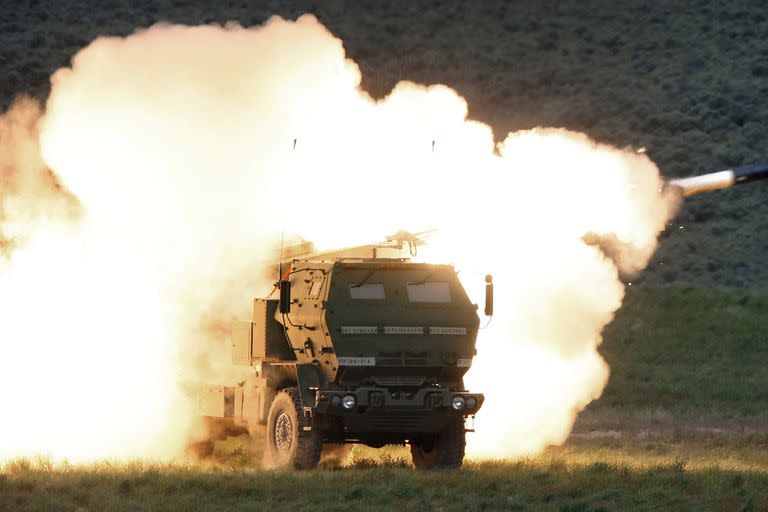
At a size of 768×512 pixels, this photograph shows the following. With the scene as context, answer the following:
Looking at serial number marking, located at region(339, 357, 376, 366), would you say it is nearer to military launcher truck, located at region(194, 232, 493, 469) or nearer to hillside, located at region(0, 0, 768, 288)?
military launcher truck, located at region(194, 232, 493, 469)

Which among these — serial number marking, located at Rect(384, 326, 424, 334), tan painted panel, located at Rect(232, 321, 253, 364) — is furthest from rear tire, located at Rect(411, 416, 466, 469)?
tan painted panel, located at Rect(232, 321, 253, 364)

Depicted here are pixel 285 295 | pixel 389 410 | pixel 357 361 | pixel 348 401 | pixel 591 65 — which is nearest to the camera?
pixel 348 401

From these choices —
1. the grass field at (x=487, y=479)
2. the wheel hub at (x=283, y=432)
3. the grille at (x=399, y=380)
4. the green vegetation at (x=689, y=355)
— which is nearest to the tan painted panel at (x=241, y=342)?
the wheel hub at (x=283, y=432)

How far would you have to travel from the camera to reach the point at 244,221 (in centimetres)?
2925

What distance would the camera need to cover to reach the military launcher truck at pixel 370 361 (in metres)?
24.1

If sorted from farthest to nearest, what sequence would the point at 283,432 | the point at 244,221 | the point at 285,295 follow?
the point at 244,221 → the point at 283,432 → the point at 285,295

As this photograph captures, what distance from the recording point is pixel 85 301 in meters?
29.2

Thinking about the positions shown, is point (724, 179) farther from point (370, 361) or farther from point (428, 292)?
point (370, 361)

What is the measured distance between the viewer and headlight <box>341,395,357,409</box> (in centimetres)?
2381

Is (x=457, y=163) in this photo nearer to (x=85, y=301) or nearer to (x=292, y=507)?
(x=85, y=301)

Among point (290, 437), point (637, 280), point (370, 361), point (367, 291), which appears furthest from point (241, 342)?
point (637, 280)

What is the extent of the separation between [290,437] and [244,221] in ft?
18.9

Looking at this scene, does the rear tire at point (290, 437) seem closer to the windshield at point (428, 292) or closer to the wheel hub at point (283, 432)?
the wheel hub at point (283, 432)

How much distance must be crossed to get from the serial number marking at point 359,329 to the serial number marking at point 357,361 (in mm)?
369
